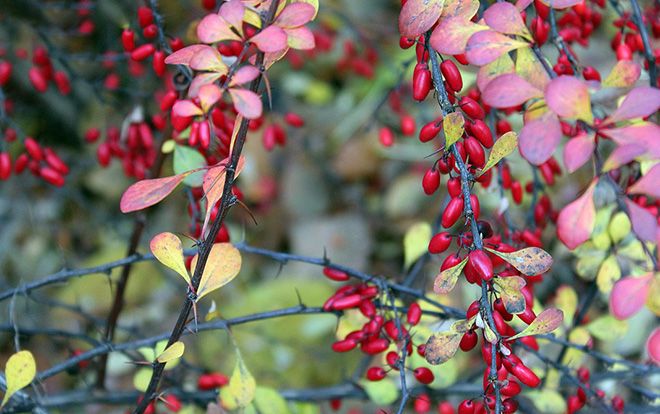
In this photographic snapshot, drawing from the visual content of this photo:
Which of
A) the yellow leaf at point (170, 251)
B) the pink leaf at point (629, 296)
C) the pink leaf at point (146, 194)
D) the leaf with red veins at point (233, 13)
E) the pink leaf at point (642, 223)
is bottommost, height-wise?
the yellow leaf at point (170, 251)

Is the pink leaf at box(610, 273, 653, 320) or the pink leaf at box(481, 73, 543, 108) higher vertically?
the pink leaf at box(481, 73, 543, 108)

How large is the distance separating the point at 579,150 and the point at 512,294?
0.62 feet

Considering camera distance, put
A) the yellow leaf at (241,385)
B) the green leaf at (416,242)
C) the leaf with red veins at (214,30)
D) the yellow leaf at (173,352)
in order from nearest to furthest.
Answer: the leaf with red veins at (214,30) < the yellow leaf at (173,352) < the yellow leaf at (241,385) < the green leaf at (416,242)

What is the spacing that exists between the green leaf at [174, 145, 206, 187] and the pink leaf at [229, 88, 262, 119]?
42cm

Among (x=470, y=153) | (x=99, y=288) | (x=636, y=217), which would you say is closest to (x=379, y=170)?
(x=99, y=288)

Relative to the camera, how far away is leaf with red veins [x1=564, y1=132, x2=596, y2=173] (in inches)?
24.5

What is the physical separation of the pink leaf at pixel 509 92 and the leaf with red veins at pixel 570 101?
0.03 meters

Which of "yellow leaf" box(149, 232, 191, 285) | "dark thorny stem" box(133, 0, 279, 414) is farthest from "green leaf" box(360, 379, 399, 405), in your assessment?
"yellow leaf" box(149, 232, 191, 285)

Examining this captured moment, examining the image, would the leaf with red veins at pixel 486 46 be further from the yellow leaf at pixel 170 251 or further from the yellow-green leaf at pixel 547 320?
the yellow leaf at pixel 170 251

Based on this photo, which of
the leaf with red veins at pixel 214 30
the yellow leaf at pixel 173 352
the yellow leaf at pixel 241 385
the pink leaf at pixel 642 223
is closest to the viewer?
the pink leaf at pixel 642 223

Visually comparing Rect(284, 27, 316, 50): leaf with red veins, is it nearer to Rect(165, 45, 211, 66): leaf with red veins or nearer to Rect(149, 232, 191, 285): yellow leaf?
Rect(165, 45, 211, 66): leaf with red veins

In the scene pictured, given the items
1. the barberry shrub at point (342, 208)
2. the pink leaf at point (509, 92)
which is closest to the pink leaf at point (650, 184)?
the barberry shrub at point (342, 208)

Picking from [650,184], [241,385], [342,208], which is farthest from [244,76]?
[342,208]

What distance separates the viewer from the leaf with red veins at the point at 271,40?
2.22 ft
